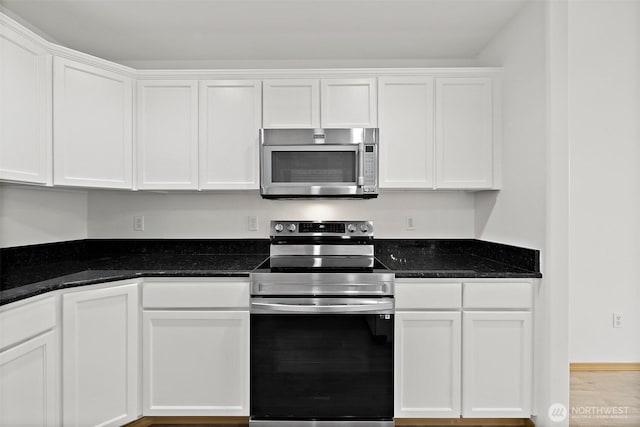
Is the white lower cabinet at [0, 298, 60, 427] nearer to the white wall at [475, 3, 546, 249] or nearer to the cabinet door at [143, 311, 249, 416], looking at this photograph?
the cabinet door at [143, 311, 249, 416]

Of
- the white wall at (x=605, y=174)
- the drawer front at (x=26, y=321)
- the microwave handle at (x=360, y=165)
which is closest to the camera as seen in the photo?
the drawer front at (x=26, y=321)

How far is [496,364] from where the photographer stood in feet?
7.15

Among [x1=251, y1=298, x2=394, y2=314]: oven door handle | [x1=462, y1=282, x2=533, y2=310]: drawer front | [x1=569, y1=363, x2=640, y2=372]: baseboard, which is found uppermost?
[x1=462, y1=282, x2=533, y2=310]: drawer front

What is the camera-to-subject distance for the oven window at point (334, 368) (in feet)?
7.10

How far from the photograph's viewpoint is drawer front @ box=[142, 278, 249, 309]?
2.21 meters

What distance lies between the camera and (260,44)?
8.98 feet

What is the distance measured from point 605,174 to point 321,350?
2.54 metres

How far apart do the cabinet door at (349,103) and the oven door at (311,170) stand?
0.67ft

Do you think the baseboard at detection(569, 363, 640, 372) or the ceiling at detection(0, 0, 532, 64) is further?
the baseboard at detection(569, 363, 640, 372)

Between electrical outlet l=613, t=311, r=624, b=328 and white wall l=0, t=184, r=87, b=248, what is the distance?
4.15 metres

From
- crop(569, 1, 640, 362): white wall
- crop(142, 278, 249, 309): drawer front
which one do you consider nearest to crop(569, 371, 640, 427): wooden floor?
crop(569, 1, 640, 362): white wall

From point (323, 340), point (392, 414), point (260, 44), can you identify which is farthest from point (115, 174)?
point (392, 414)

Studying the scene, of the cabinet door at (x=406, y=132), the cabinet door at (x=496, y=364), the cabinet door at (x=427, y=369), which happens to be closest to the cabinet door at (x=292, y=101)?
the cabinet door at (x=406, y=132)

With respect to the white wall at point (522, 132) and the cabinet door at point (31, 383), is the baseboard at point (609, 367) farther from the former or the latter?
the cabinet door at point (31, 383)
